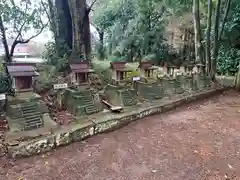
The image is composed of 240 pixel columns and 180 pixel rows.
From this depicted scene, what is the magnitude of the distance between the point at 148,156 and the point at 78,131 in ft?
3.06

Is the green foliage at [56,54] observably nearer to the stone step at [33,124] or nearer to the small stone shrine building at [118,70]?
the small stone shrine building at [118,70]

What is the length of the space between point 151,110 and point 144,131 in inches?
28.3

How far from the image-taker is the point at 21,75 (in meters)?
2.85

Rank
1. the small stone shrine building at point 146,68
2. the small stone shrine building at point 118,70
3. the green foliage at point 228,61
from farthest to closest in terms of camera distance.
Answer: the green foliage at point 228,61
the small stone shrine building at point 146,68
the small stone shrine building at point 118,70

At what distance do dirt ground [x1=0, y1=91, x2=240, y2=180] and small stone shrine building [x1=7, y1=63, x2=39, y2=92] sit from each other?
91 cm

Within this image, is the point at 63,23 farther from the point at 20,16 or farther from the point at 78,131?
the point at 78,131

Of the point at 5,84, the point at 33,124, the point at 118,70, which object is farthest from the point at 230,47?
the point at 33,124

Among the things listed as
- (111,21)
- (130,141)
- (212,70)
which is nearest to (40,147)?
(130,141)

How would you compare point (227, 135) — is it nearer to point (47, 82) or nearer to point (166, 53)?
point (47, 82)

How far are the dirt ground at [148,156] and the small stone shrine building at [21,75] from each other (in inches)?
35.7

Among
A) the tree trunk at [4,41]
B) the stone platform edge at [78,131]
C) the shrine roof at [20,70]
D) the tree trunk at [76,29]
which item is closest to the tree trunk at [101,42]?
the tree trunk at [76,29]

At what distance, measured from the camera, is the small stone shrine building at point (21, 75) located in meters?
2.84

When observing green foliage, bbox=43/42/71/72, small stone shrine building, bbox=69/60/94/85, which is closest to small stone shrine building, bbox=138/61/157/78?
small stone shrine building, bbox=69/60/94/85

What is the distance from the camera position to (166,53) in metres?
9.30
